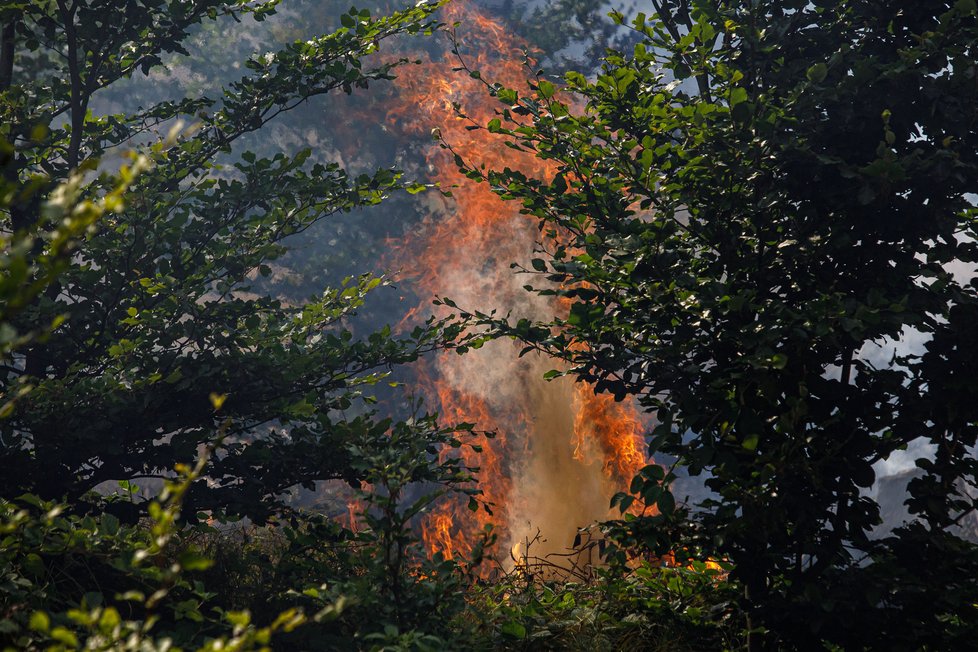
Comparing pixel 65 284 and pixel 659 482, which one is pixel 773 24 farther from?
pixel 65 284

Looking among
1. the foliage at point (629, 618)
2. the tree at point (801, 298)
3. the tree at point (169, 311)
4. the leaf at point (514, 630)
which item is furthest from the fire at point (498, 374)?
the tree at point (801, 298)

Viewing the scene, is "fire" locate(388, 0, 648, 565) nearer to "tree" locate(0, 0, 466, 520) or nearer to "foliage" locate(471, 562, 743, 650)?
"foliage" locate(471, 562, 743, 650)

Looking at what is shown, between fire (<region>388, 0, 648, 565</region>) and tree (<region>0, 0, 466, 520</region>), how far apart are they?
30.8 ft

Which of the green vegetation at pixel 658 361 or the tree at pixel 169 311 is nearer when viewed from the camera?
the green vegetation at pixel 658 361

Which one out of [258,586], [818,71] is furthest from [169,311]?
[818,71]

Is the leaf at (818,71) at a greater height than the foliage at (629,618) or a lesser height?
greater

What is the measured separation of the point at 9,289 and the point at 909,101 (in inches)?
164

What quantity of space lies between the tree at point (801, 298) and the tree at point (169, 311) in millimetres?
1556

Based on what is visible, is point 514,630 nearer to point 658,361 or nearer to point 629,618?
point 629,618

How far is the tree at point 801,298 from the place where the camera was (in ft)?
11.6

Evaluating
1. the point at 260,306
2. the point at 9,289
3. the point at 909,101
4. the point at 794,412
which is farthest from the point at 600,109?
the point at 9,289

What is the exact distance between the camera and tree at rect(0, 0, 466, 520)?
4559 millimetres

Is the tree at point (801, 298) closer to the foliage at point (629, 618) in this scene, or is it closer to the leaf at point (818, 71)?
the leaf at point (818, 71)

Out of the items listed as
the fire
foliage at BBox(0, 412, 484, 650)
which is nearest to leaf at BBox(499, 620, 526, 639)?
foliage at BBox(0, 412, 484, 650)
